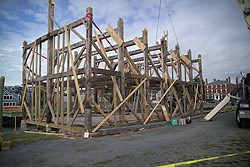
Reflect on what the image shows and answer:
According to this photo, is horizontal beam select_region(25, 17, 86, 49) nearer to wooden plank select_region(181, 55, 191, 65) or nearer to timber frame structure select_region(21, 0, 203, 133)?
timber frame structure select_region(21, 0, 203, 133)

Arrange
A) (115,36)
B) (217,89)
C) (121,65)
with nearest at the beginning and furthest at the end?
(115,36) < (121,65) < (217,89)

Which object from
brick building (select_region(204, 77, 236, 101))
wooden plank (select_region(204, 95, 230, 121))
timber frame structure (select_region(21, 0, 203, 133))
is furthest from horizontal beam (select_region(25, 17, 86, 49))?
brick building (select_region(204, 77, 236, 101))

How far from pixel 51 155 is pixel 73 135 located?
297 cm

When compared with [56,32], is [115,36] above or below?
below

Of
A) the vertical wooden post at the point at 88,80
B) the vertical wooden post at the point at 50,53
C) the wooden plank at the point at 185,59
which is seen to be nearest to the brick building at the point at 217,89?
the wooden plank at the point at 185,59

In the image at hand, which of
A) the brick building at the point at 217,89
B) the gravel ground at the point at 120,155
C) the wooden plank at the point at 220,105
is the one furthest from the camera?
the brick building at the point at 217,89

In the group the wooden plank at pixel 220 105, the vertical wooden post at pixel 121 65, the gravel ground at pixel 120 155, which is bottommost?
the gravel ground at pixel 120 155

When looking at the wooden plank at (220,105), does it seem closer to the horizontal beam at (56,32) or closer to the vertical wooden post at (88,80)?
the vertical wooden post at (88,80)

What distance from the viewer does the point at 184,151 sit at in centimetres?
536

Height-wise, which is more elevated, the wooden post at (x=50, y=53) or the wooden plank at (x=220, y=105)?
the wooden post at (x=50, y=53)

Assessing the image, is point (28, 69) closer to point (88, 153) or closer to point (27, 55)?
point (27, 55)

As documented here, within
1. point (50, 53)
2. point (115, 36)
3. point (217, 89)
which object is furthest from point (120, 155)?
point (217, 89)

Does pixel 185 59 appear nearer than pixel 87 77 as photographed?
No

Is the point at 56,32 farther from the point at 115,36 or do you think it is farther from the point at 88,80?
the point at 88,80
